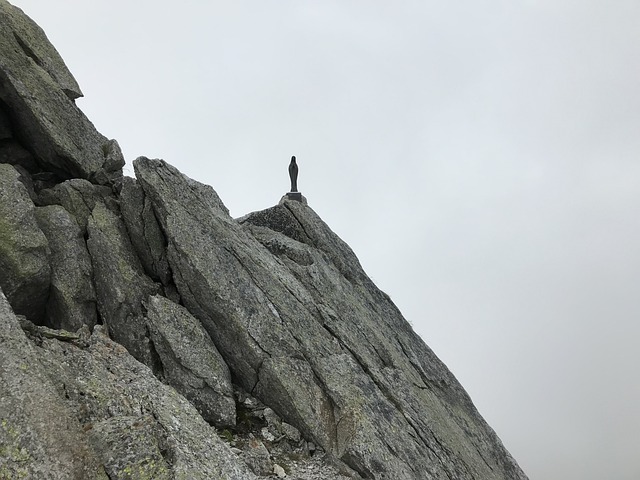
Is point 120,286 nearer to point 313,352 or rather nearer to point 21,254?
point 21,254

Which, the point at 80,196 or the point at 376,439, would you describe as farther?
the point at 80,196

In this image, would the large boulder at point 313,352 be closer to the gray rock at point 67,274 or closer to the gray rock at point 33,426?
the gray rock at point 67,274

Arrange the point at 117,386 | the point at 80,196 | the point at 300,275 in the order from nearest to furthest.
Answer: the point at 117,386, the point at 80,196, the point at 300,275

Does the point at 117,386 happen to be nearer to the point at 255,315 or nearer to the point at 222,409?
the point at 222,409

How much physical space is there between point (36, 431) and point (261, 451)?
26.0ft

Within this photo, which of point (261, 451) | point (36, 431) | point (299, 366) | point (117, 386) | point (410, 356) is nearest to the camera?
point (36, 431)

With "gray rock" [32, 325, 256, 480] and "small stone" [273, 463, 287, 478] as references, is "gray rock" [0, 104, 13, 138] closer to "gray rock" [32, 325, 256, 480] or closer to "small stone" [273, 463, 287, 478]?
"gray rock" [32, 325, 256, 480]

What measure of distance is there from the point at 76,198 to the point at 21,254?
500 centimetres

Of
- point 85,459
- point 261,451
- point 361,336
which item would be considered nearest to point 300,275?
point 361,336

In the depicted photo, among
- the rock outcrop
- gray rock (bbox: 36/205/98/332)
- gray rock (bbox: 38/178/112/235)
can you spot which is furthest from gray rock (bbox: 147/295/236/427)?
gray rock (bbox: 38/178/112/235)

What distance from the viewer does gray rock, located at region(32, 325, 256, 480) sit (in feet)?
37.4

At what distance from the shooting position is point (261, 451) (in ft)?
54.0

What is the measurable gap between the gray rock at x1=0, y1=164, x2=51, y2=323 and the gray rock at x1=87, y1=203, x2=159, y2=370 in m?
2.09

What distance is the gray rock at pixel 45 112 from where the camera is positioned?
2447 cm
